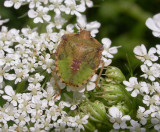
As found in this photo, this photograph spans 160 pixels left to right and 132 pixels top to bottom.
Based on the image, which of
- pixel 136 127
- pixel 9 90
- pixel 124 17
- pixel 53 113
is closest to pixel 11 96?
pixel 9 90

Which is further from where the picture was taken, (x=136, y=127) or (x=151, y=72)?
(x=151, y=72)

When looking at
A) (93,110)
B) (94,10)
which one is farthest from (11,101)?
(94,10)

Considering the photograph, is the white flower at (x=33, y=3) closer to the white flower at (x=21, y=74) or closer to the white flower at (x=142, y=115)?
the white flower at (x=21, y=74)

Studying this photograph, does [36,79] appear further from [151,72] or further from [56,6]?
[151,72]

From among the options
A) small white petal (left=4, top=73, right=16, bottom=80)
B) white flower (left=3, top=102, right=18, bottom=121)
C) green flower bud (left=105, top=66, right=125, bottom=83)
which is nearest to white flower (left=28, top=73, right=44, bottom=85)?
small white petal (left=4, top=73, right=16, bottom=80)

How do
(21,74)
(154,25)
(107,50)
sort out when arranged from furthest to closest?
1. (154,25)
2. (107,50)
3. (21,74)

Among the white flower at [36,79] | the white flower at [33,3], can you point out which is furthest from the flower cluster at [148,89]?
the white flower at [33,3]
